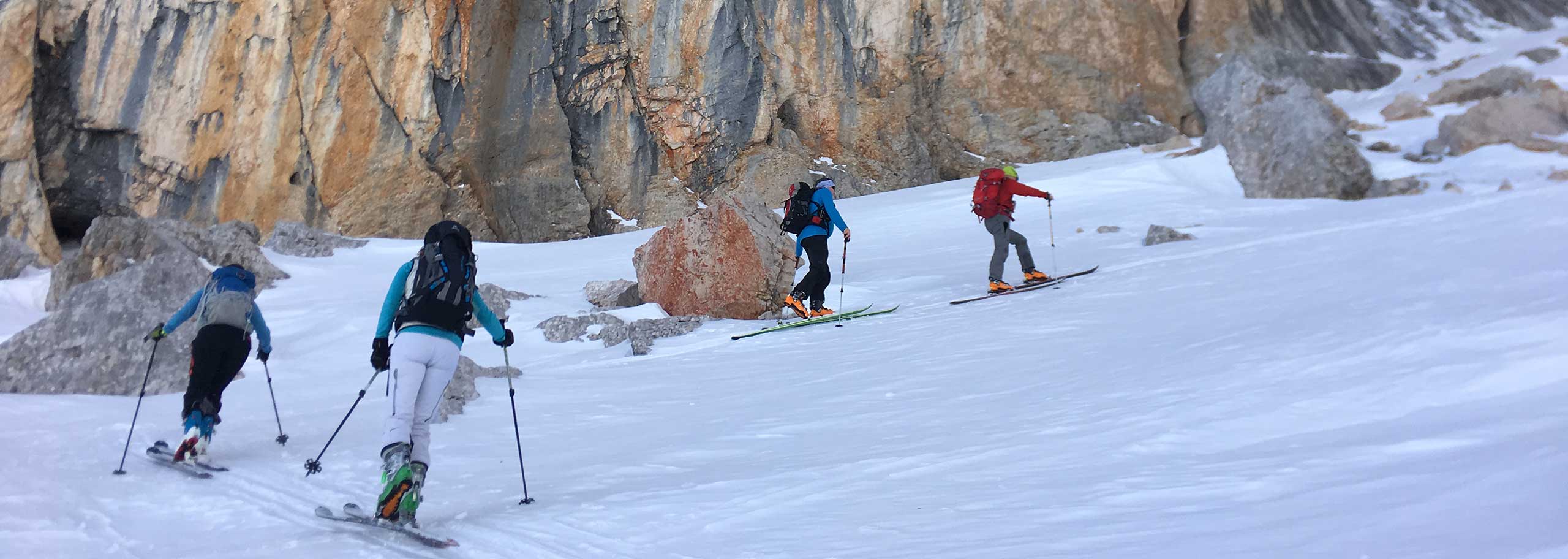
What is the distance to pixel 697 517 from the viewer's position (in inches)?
187

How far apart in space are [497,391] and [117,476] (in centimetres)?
335

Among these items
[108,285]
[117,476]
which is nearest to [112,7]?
[108,285]

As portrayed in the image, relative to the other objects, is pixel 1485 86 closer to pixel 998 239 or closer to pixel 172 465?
pixel 998 239

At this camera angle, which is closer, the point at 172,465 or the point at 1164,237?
the point at 172,465

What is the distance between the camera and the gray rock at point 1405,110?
23.4 meters

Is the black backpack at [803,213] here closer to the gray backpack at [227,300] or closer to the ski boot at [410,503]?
the gray backpack at [227,300]

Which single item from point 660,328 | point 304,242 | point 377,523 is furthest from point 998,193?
point 304,242

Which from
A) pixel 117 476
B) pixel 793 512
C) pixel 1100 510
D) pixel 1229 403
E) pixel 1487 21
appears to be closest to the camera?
pixel 1100 510

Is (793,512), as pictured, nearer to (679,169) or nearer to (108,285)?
(108,285)

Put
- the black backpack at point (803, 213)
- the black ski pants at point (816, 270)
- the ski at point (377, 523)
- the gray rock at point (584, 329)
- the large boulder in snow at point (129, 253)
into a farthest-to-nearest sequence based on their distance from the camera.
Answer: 1. the large boulder in snow at point (129, 253)
2. the black backpack at point (803, 213)
3. the black ski pants at point (816, 270)
4. the gray rock at point (584, 329)
5. the ski at point (377, 523)

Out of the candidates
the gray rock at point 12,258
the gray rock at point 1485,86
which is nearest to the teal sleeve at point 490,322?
the gray rock at point 12,258

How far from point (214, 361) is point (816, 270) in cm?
662

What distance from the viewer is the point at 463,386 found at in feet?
28.5

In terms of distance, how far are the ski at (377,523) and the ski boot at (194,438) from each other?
192cm
